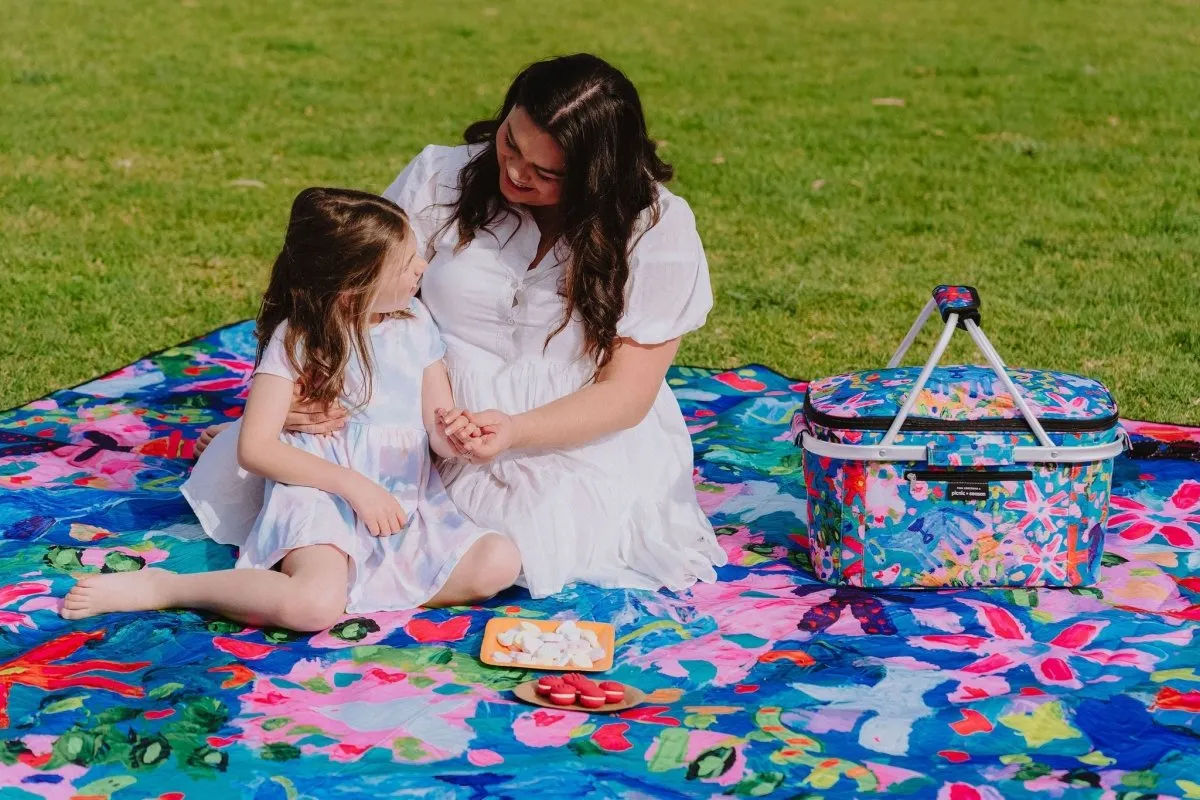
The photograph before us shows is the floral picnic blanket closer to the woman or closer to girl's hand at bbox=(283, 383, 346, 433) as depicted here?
the woman

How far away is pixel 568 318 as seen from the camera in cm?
365

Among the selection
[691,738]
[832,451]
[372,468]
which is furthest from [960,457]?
[372,468]

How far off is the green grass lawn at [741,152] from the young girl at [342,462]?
Answer: 2.01 m

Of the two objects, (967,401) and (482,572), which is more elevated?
(967,401)

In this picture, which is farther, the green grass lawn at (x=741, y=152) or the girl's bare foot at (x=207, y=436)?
the green grass lawn at (x=741, y=152)

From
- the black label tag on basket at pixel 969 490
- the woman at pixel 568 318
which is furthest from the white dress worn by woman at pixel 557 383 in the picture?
the black label tag on basket at pixel 969 490

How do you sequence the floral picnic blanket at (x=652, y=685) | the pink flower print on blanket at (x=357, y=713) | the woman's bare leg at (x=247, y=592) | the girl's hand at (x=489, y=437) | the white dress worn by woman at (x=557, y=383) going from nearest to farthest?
the floral picnic blanket at (x=652, y=685) → the pink flower print on blanket at (x=357, y=713) → the woman's bare leg at (x=247, y=592) → the girl's hand at (x=489, y=437) → the white dress worn by woman at (x=557, y=383)

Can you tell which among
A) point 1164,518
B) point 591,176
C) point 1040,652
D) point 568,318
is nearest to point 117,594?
point 568,318

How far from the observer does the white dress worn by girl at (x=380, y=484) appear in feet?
11.4

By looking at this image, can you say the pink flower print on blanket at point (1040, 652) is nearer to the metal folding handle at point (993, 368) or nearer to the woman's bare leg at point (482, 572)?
the metal folding handle at point (993, 368)

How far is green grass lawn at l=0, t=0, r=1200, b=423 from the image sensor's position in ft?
19.8

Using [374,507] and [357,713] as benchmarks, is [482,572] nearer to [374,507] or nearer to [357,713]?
[374,507]

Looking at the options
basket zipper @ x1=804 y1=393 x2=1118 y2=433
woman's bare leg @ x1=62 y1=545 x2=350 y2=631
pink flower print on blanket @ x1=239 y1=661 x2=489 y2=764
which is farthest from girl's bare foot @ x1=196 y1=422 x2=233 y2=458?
basket zipper @ x1=804 y1=393 x2=1118 y2=433

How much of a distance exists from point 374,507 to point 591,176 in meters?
0.92
